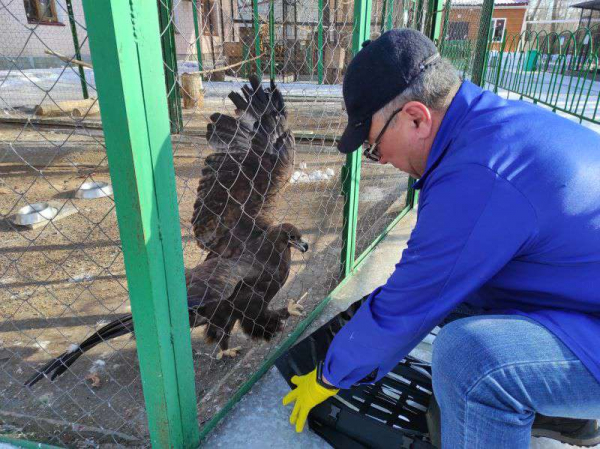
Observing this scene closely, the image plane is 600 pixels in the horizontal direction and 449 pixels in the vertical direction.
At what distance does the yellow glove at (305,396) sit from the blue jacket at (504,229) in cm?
30

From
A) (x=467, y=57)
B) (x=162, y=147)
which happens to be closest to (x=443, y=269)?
(x=162, y=147)

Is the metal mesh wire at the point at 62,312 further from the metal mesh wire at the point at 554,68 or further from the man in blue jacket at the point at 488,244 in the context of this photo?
the metal mesh wire at the point at 554,68

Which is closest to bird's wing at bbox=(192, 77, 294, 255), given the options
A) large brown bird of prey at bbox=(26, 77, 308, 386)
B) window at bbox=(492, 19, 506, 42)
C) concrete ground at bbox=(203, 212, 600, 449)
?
large brown bird of prey at bbox=(26, 77, 308, 386)

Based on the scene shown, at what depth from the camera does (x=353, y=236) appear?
115 inches

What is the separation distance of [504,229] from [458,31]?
11.4m

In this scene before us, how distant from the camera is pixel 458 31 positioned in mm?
11008

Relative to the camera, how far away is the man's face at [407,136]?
1.30 m

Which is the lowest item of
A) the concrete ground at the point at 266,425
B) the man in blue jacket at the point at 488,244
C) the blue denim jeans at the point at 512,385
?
the concrete ground at the point at 266,425

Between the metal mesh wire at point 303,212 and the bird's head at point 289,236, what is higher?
the bird's head at point 289,236

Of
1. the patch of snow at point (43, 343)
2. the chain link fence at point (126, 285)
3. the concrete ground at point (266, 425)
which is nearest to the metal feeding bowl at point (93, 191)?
the chain link fence at point (126, 285)

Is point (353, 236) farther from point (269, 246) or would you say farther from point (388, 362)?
point (388, 362)

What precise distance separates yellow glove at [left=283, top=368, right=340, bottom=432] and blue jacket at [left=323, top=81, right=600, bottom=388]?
299mm

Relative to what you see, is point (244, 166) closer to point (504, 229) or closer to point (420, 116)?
point (420, 116)

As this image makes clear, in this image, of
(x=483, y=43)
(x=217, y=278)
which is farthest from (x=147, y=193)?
(x=483, y=43)
